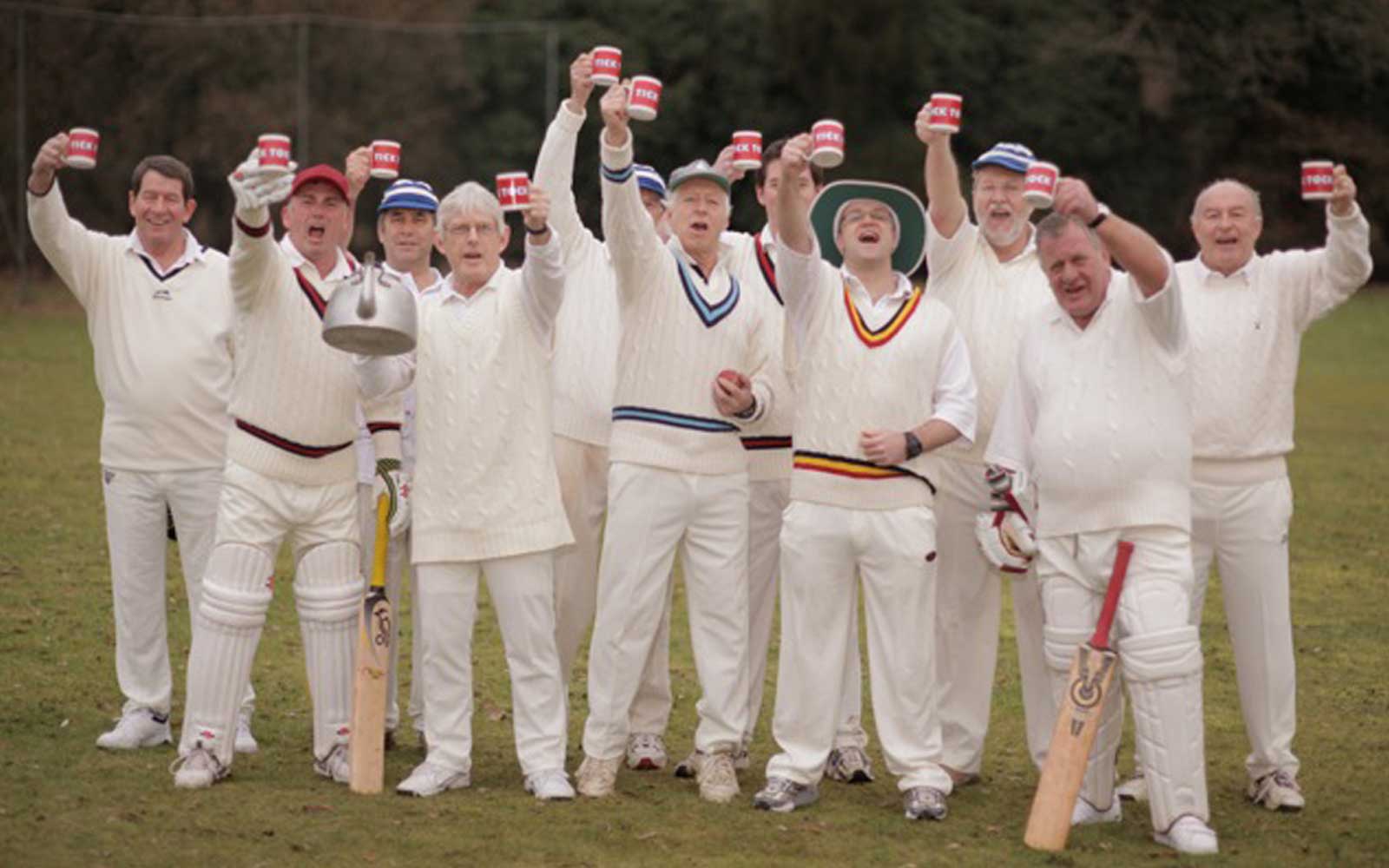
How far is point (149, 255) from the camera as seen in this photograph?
8133 millimetres

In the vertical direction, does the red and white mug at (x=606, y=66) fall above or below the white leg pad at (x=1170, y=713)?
above

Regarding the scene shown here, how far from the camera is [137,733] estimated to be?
8.00 metres

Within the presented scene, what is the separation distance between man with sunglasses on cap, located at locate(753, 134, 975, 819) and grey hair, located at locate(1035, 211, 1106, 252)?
0.55 m

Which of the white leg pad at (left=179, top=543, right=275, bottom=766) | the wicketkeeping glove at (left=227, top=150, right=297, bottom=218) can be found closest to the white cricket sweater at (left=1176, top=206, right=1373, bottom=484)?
the wicketkeeping glove at (left=227, top=150, right=297, bottom=218)

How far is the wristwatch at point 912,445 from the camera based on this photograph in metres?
7.15

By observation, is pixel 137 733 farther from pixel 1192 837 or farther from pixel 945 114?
pixel 1192 837

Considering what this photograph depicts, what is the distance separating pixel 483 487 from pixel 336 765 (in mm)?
1131

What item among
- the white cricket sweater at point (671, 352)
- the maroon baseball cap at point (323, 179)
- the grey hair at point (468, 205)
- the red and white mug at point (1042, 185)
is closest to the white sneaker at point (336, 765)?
the white cricket sweater at point (671, 352)

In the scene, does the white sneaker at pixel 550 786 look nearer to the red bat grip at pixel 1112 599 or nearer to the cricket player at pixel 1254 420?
the red bat grip at pixel 1112 599

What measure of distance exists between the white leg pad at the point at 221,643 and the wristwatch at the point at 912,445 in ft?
7.38

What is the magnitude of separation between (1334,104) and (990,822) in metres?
31.2

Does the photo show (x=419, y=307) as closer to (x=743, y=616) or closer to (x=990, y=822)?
(x=743, y=616)

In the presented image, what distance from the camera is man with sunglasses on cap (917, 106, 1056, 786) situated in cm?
763

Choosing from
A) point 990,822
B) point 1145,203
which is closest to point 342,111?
point 1145,203
